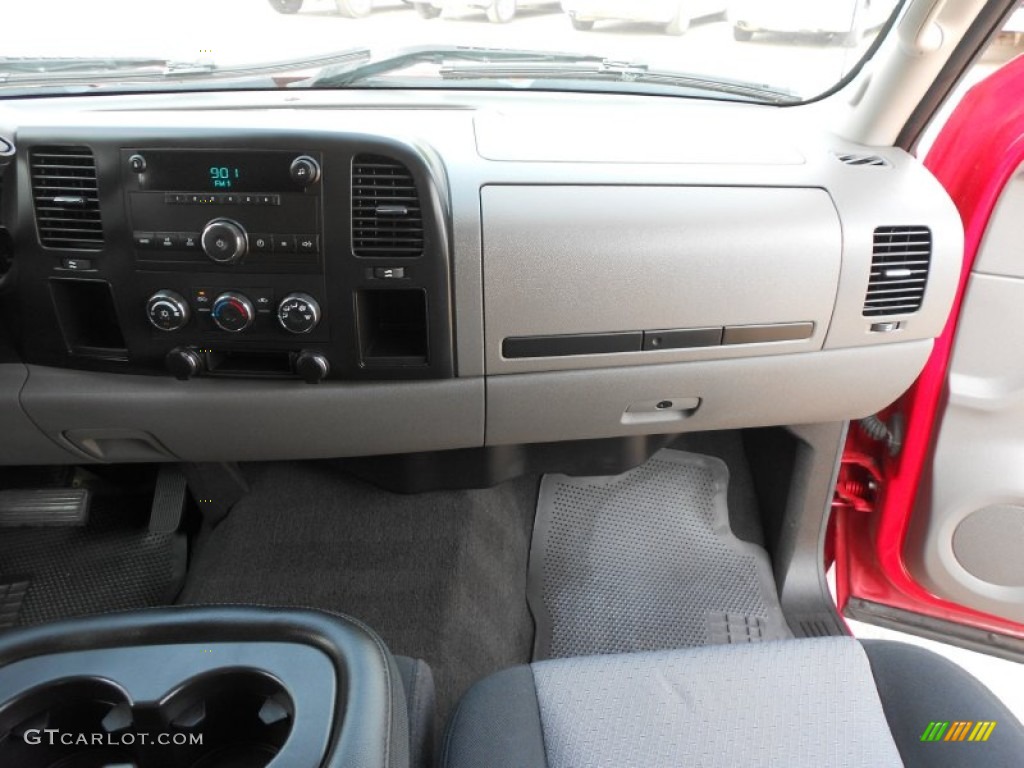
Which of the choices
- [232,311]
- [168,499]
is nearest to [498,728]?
[232,311]

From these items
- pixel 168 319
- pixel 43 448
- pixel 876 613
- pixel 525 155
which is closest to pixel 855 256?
pixel 525 155

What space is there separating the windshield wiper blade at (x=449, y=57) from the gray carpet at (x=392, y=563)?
38.7 inches

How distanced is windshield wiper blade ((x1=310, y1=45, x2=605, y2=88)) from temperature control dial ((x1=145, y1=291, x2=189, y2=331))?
64cm

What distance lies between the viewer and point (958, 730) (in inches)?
39.8

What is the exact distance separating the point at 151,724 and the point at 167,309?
2.35 ft

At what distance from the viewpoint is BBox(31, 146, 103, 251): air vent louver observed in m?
1.23

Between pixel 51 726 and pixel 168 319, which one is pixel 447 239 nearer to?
pixel 168 319

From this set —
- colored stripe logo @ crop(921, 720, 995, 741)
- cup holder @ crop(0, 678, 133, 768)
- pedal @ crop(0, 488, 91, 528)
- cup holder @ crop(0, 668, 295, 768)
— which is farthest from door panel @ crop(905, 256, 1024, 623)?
pedal @ crop(0, 488, 91, 528)

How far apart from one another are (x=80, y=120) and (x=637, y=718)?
132 cm

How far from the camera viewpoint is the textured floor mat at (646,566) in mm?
1835

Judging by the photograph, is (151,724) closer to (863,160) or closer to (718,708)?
(718,708)

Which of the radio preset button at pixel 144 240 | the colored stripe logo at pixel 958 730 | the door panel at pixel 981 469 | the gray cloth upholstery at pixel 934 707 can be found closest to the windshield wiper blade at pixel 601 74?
the door panel at pixel 981 469

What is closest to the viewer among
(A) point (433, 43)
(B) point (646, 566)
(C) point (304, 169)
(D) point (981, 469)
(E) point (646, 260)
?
(C) point (304, 169)

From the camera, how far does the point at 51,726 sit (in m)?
0.88
